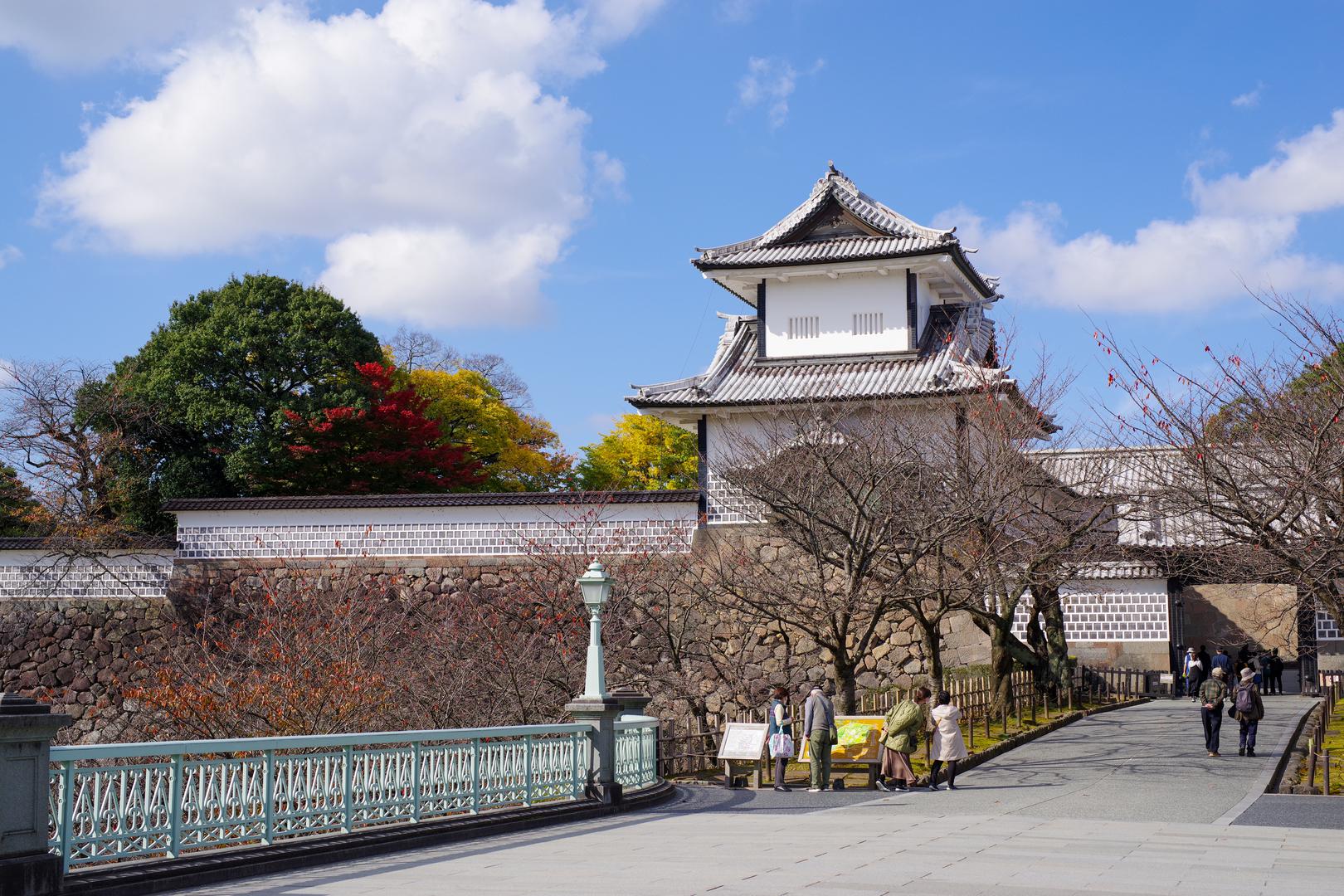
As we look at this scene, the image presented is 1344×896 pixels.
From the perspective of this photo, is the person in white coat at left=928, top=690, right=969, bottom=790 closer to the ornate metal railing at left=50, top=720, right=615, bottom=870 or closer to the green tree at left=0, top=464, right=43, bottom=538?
the ornate metal railing at left=50, top=720, right=615, bottom=870

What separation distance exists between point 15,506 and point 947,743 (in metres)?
31.1

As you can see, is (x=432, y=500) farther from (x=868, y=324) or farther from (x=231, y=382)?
(x=231, y=382)

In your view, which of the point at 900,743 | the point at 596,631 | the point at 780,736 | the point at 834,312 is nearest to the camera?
the point at 596,631

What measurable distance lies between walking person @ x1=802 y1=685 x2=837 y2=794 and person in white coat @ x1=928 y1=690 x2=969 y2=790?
1.37 meters

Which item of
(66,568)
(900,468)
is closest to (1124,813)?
(900,468)

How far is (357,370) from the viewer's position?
3984cm

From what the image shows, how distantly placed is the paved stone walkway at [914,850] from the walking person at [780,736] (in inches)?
15.0

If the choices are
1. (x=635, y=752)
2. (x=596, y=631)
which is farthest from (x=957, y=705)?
(x=596, y=631)

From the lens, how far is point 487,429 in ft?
166

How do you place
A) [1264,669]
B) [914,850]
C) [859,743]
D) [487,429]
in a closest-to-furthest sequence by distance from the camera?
[914,850], [859,743], [1264,669], [487,429]

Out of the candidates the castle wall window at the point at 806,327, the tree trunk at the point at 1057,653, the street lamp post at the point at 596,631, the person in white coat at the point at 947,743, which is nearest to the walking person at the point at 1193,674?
the tree trunk at the point at 1057,653

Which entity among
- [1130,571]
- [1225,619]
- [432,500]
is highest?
[432,500]

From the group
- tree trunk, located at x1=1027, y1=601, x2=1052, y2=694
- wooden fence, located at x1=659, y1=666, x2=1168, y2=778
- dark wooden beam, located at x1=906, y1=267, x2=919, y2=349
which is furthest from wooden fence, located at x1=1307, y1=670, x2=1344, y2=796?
dark wooden beam, located at x1=906, y1=267, x2=919, y2=349

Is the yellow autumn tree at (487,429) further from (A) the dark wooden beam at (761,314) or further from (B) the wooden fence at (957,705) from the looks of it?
(B) the wooden fence at (957,705)
